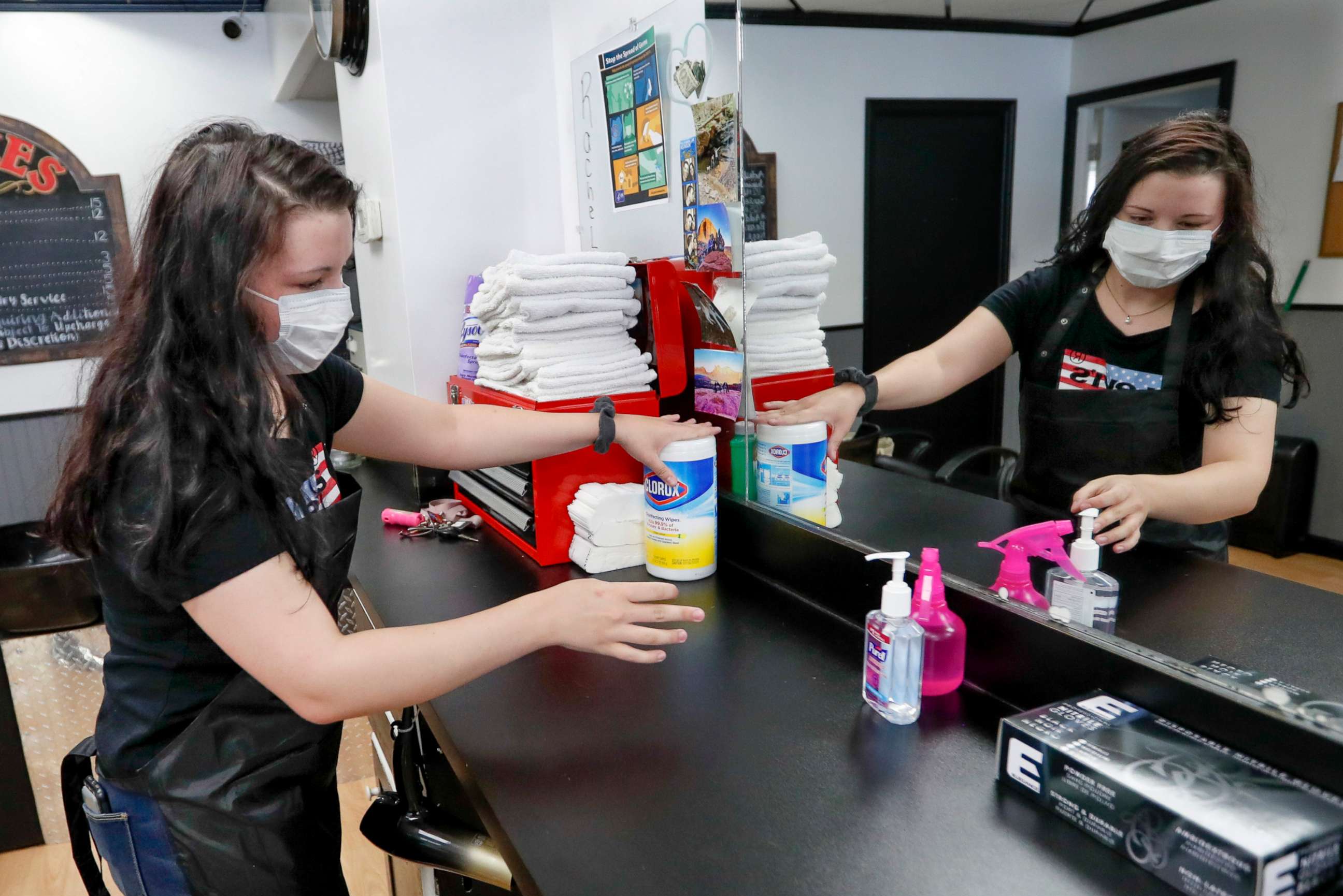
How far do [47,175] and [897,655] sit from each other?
147 inches

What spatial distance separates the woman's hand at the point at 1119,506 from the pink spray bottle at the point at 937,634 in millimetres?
190

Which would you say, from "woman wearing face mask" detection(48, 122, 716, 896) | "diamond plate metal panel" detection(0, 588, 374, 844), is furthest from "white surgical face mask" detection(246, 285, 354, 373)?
"diamond plate metal panel" detection(0, 588, 374, 844)

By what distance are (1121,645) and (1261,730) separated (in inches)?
6.2

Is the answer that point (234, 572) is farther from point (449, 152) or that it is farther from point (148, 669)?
point (449, 152)

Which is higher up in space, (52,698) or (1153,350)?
(1153,350)

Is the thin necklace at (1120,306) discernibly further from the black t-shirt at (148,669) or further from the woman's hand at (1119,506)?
the black t-shirt at (148,669)

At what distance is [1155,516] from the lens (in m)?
1.01

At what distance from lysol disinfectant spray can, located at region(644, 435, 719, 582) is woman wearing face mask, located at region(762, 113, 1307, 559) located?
0.46 metres

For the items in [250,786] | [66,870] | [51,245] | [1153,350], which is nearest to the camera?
[1153,350]

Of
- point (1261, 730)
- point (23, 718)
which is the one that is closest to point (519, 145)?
point (1261, 730)

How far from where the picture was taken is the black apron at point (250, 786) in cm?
106

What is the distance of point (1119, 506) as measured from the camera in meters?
1.04

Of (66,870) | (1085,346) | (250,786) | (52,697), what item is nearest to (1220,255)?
(1085,346)

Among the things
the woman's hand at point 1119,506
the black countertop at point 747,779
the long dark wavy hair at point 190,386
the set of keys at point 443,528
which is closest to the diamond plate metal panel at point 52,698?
the set of keys at point 443,528
